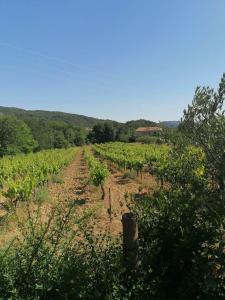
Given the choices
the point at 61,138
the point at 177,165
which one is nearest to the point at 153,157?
the point at 177,165

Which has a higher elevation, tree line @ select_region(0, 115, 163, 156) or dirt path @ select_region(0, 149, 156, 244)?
tree line @ select_region(0, 115, 163, 156)

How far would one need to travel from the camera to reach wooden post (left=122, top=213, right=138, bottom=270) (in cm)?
394

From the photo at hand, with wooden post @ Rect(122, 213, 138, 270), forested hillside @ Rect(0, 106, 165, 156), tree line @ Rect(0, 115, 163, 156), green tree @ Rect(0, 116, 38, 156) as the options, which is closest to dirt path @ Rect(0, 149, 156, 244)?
wooden post @ Rect(122, 213, 138, 270)

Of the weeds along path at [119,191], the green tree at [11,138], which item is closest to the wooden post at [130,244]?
the weeds along path at [119,191]

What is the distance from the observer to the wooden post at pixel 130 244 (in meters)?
3.94

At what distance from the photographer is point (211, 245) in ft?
12.1

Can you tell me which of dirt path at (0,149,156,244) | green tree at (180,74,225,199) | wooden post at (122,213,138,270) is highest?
green tree at (180,74,225,199)

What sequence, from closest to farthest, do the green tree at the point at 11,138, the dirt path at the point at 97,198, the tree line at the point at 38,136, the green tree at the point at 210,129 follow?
the green tree at the point at 210,129 → the dirt path at the point at 97,198 → the green tree at the point at 11,138 → the tree line at the point at 38,136

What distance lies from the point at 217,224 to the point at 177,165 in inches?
48.1

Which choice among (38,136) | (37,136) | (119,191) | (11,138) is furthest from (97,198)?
(38,136)

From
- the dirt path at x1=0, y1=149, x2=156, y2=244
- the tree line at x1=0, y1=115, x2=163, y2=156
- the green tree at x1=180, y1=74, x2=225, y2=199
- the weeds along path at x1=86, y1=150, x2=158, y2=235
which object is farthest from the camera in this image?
the tree line at x1=0, y1=115, x2=163, y2=156

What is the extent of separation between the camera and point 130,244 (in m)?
3.96

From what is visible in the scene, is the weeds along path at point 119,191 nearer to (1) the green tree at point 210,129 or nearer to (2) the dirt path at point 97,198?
(2) the dirt path at point 97,198

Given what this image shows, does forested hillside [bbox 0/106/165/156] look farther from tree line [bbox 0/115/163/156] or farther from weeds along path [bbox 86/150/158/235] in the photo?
weeds along path [bbox 86/150/158/235]
